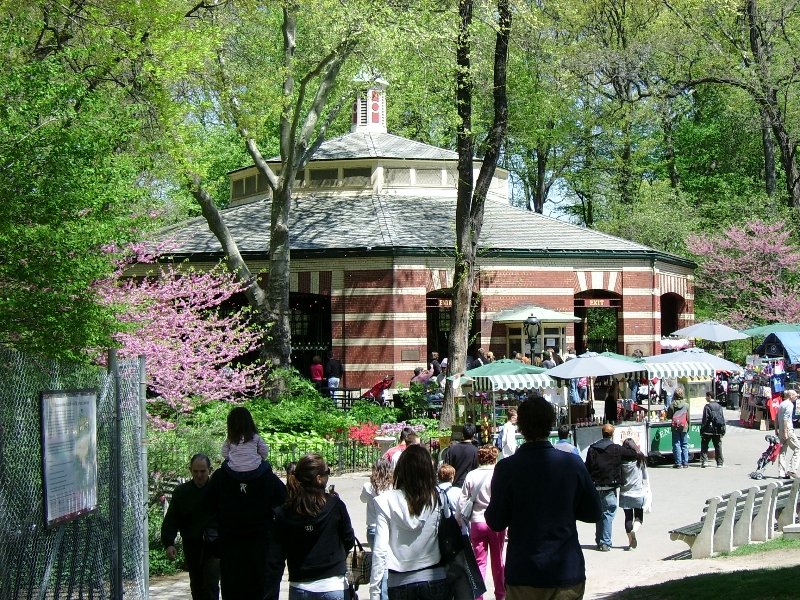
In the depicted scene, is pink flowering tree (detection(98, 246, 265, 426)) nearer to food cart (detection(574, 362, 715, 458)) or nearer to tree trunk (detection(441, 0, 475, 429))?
tree trunk (detection(441, 0, 475, 429))

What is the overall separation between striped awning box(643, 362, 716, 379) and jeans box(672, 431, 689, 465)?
1.55m

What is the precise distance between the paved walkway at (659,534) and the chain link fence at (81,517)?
175 cm

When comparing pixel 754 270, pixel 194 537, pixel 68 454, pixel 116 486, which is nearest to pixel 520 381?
pixel 116 486

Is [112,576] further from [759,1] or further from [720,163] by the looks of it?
[720,163]

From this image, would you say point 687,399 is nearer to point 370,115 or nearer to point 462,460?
point 462,460

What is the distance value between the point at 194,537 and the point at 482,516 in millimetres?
2628

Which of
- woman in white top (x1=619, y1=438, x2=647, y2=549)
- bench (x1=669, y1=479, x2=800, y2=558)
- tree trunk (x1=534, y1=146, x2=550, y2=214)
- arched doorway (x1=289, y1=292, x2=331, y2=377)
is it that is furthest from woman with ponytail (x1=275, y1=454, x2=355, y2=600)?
tree trunk (x1=534, y1=146, x2=550, y2=214)

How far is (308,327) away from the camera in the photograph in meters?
34.2

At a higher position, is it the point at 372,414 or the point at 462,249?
the point at 462,249

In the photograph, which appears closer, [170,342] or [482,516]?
[482,516]

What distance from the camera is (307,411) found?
24.5 meters

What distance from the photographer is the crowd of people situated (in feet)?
21.6

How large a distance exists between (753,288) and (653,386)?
46.5ft

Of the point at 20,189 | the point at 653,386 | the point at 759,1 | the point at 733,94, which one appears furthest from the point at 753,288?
the point at 20,189
